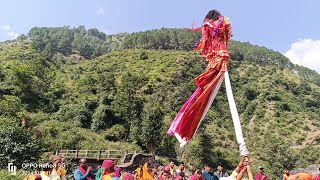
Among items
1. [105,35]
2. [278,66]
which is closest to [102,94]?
[278,66]

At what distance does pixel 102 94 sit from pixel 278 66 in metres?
77.1

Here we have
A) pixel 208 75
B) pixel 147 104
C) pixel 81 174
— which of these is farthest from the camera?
pixel 147 104

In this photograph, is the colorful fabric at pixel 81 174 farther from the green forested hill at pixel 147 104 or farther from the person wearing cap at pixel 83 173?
the green forested hill at pixel 147 104

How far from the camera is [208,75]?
4.42 m

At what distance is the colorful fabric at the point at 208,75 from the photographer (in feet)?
14.3

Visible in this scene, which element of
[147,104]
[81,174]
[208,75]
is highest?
[208,75]

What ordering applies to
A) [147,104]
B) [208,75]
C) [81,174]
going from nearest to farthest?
[208,75], [81,174], [147,104]

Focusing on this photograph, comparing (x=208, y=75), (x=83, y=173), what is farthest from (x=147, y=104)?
(x=208, y=75)

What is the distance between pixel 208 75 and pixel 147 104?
45.6 metres

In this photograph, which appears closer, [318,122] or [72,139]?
[72,139]

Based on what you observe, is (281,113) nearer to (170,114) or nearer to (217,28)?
(170,114)

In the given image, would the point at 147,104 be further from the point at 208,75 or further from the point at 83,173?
the point at 208,75

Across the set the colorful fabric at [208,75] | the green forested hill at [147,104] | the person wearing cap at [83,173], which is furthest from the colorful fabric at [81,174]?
the green forested hill at [147,104]

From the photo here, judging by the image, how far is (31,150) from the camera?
19656 mm
